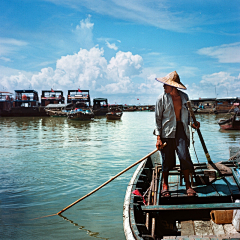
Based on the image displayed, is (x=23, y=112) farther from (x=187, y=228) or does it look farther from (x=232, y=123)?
(x=187, y=228)

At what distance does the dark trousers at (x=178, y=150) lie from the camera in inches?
163

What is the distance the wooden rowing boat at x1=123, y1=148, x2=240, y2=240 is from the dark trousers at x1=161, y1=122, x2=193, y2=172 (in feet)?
1.59

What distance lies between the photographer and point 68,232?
4836 mm

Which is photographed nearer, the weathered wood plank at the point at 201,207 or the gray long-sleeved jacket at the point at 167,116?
the weathered wood plank at the point at 201,207

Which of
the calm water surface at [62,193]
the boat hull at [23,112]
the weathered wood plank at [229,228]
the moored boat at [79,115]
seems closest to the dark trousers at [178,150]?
the weathered wood plank at [229,228]

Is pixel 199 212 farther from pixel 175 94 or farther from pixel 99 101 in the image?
pixel 99 101

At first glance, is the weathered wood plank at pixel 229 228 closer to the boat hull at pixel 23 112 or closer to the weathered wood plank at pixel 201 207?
the weathered wood plank at pixel 201 207

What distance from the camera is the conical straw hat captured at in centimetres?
403

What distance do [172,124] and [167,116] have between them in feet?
0.47

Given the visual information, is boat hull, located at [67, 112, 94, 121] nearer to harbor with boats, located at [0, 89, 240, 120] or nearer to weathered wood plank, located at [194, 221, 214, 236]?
harbor with boats, located at [0, 89, 240, 120]

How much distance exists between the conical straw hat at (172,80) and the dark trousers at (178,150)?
600 mm

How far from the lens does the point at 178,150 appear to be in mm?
4152

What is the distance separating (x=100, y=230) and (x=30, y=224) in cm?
137

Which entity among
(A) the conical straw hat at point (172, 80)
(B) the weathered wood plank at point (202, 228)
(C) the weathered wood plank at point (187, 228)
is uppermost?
(A) the conical straw hat at point (172, 80)
